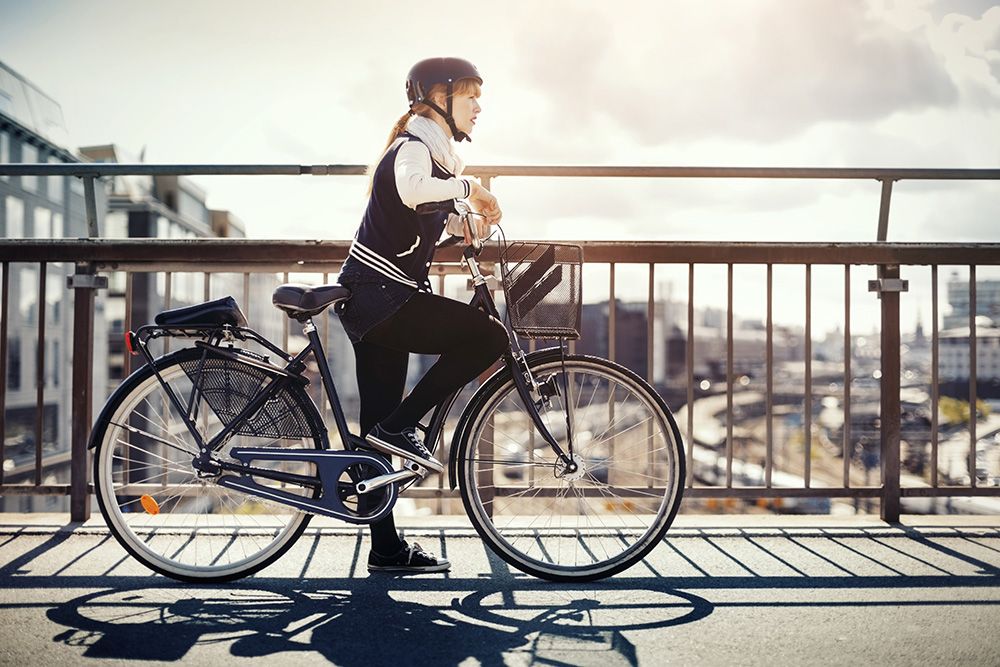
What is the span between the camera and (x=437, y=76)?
2.64m

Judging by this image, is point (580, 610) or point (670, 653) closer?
point (670, 653)

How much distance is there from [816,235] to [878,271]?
1.08 ft

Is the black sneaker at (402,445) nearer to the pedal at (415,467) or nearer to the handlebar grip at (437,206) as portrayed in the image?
the pedal at (415,467)

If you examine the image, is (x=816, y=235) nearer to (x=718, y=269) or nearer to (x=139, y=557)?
(x=718, y=269)

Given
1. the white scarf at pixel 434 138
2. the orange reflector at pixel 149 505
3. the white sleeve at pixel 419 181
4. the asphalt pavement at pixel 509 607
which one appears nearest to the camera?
the asphalt pavement at pixel 509 607

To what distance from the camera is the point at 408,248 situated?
8.70 feet

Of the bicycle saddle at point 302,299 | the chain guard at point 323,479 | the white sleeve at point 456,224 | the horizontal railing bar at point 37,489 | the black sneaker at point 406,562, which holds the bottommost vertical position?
the black sneaker at point 406,562

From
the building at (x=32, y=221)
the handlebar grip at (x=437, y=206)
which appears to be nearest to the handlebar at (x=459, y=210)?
the handlebar grip at (x=437, y=206)

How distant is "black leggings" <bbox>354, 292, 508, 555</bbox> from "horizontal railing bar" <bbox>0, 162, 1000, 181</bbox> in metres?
0.98

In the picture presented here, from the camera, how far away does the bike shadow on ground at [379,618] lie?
2109 mm

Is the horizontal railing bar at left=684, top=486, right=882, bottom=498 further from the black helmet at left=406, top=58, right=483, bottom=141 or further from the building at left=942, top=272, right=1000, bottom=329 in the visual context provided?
the black helmet at left=406, top=58, right=483, bottom=141

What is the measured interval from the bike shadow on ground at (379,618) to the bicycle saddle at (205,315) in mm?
846

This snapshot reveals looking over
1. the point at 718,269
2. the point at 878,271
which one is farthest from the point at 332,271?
the point at 878,271

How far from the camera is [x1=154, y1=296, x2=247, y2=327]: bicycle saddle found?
260 cm
